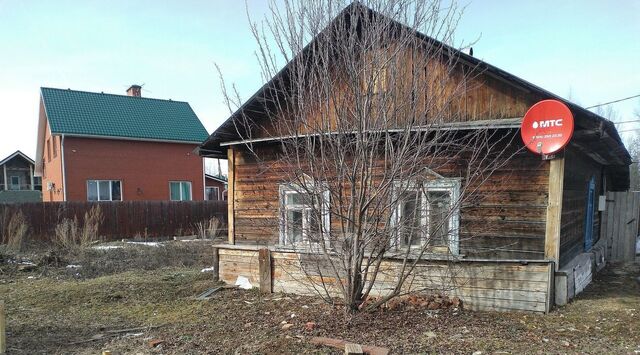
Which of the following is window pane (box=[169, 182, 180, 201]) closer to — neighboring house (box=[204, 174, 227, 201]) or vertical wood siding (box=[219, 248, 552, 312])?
neighboring house (box=[204, 174, 227, 201])

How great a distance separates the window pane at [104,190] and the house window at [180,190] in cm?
320

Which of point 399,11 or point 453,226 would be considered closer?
point 399,11

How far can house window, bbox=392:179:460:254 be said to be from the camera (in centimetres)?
552

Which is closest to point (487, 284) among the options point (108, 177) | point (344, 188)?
point (344, 188)

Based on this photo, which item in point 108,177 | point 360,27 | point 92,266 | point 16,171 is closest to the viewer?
point 360,27

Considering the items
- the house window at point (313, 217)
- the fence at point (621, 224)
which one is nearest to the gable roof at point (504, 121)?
the house window at point (313, 217)

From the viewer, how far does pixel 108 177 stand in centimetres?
2153

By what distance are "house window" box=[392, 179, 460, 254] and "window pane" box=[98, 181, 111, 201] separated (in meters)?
19.3

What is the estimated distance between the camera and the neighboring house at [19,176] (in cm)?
3303

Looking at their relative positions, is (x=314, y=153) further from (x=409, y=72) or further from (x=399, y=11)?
(x=399, y=11)

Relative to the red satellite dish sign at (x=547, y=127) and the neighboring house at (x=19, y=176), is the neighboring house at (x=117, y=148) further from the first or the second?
the red satellite dish sign at (x=547, y=127)

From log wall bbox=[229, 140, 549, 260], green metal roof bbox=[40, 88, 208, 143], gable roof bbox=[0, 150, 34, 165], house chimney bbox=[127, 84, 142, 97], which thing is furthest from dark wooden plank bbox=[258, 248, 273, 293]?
gable roof bbox=[0, 150, 34, 165]

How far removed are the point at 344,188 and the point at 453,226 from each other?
2.28 metres

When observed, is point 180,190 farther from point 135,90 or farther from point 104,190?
point 135,90
